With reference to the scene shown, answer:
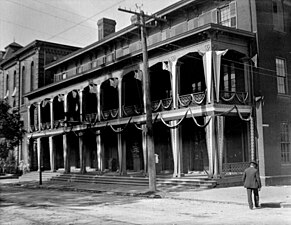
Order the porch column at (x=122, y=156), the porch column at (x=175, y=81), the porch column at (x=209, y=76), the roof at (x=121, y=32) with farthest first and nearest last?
the porch column at (x=122, y=156) < the roof at (x=121, y=32) < the porch column at (x=175, y=81) < the porch column at (x=209, y=76)

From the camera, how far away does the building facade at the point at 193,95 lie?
2114 centimetres

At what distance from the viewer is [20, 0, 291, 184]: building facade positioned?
69.4 feet

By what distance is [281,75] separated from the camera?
2370 centimetres

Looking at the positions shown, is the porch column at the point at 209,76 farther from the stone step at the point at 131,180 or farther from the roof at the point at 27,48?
the roof at the point at 27,48

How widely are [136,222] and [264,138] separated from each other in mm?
13031

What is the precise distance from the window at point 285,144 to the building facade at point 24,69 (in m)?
27.5

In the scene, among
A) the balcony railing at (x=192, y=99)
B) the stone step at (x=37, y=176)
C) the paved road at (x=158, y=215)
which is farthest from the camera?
the stone step at (x=37, y=176)

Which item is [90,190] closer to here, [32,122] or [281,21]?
[281,21]

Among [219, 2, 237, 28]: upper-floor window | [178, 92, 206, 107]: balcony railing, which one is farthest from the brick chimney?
[178, 92, 206, 107]: balcony railing

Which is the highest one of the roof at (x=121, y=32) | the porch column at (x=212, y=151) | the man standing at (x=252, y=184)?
the roof at (x=121, y=32)

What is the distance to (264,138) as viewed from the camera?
71.0 feet

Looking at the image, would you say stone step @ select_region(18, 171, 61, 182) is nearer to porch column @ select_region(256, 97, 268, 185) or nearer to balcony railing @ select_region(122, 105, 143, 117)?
balcony railing @ select_region(122, 105, 143, 117)

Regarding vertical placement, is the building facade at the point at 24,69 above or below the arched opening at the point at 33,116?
above

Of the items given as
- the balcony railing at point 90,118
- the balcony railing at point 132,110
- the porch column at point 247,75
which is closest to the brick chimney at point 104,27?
the balcony railing at point 90,118
